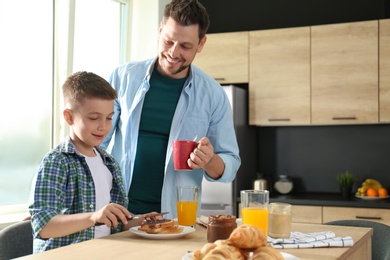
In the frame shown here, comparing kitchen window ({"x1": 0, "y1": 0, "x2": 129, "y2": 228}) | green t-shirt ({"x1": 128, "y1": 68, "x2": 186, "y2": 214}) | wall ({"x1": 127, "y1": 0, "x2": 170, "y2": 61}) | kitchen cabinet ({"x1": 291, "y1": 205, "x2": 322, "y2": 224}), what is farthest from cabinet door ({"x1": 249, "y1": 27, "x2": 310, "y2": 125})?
green t-shirt ({"x1": 128, "y1": 68, "x2": 186, "y2": 214})

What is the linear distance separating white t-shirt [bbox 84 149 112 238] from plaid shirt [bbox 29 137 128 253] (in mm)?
36

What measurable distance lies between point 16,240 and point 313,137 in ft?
10.9

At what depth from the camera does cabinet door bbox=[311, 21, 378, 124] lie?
14.4ft

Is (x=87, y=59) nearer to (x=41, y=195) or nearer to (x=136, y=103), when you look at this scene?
(x=136, y=103)

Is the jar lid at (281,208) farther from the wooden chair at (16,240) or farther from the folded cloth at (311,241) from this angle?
the wooden chair at (16,240)

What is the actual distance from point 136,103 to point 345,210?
2.31m

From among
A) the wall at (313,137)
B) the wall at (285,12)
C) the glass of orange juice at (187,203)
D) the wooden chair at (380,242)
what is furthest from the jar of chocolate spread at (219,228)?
the wall at (285,12)

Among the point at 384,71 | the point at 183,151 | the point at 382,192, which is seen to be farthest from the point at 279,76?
the point at 183,151

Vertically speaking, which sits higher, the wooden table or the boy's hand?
the boy's hand

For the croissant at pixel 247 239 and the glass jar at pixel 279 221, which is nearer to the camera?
the croissant at pixel 247 239

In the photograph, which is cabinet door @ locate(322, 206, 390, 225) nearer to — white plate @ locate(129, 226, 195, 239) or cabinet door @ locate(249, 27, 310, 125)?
cabinet door @ locate(249, 27, 310, 125)

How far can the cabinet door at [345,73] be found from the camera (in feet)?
14.4

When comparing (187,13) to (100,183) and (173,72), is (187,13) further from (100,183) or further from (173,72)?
(100,183)

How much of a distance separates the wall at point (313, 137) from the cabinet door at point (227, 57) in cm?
35
